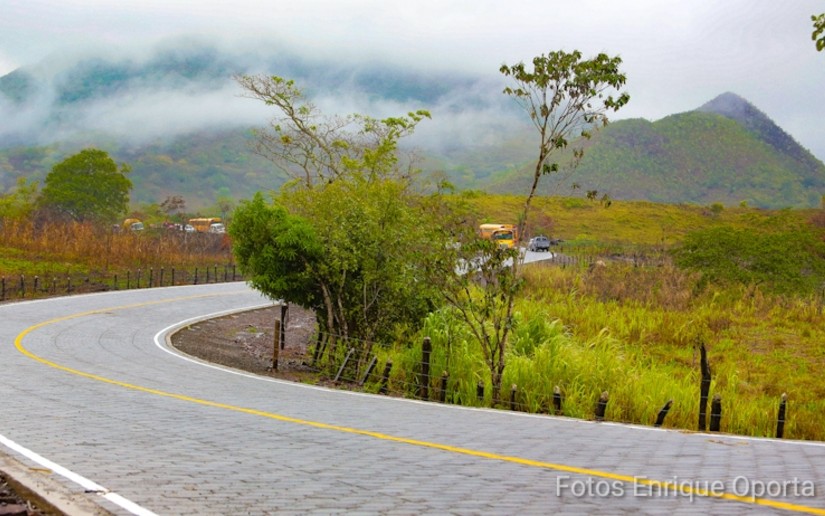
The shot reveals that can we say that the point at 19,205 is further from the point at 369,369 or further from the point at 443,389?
the point at 443,389

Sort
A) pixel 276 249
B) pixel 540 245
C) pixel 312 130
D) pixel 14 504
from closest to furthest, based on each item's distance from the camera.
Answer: pixel 14 504 < pixel 276 249 < pixel 312 130 < pixel 540 245

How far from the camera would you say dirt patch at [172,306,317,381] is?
25.3 metres

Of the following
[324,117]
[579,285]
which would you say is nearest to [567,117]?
[579,285]

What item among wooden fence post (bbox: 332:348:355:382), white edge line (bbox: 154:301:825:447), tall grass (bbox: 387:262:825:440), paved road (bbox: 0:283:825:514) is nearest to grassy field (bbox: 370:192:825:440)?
tall grass (bbox: 387:262:825:440)

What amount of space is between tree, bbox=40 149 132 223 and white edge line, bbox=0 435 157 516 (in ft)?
267

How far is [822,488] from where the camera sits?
24.0 ft

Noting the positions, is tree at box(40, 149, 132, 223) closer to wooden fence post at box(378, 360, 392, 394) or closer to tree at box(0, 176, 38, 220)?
tree at box(0, 176, 38, 220)

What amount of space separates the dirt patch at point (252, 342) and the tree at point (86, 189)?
2185 inches

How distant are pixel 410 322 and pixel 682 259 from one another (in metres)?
21.3

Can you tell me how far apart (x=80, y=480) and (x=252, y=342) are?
23602 mm

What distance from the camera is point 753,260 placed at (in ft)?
131

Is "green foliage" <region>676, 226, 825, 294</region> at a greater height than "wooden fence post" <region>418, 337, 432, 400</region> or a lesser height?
greater

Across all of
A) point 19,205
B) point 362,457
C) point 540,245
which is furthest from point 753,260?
point 19,205

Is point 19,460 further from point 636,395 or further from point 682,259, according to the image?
point 682,259
